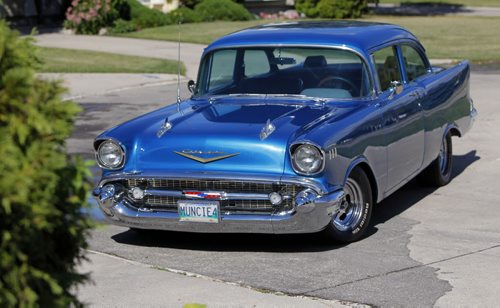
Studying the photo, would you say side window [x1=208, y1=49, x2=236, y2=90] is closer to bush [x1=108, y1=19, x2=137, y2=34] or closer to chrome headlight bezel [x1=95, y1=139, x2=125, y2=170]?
chrome headlight bezel [x1=95, y1=139, x2=125, y2=170]

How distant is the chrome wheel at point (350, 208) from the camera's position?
7.58 metres

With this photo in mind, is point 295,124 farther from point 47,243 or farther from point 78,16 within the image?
point 78,16

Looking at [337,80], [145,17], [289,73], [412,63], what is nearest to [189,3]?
[145,17]

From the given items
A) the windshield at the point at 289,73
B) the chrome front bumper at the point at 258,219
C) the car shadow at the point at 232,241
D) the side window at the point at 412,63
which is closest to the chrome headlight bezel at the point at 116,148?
the chrome front bumper at the point at 258,219

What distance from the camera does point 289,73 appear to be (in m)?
8.54

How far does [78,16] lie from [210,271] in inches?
911

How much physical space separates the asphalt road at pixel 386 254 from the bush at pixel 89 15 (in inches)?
802

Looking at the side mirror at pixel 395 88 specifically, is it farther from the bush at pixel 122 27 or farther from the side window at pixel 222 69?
the bush at pixel 122 27

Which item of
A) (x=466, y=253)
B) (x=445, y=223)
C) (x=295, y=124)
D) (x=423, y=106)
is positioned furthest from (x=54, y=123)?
(x=423, y=106)

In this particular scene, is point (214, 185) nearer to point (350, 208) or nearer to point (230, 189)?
point (230, 189)

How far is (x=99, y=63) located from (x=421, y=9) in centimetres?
2138

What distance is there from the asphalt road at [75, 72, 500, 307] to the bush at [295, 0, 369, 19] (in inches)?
939

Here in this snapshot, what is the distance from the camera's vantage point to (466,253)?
7383 millimetres

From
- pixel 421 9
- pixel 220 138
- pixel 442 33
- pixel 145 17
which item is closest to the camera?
pixel 220 138
